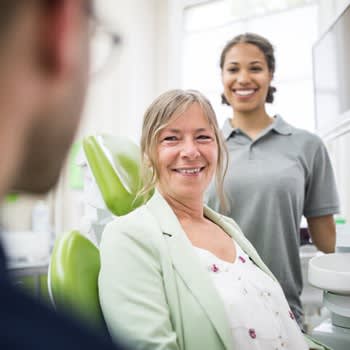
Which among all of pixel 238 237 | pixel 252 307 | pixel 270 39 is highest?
pixel 270 39

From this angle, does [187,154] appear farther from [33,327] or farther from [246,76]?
[33,327]

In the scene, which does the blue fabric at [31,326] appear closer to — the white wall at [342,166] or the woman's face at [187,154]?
the woman's face at [187,154]

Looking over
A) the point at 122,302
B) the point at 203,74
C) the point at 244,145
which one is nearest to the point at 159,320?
the point at 122,302

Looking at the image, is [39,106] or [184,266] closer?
[39,106]

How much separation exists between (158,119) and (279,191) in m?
0.48

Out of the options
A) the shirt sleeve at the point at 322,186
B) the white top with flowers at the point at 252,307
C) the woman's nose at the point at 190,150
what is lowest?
the white top with flowers at the point at 252,307

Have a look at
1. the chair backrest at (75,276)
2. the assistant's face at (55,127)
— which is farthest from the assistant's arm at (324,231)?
the assistant's face at (55,127)

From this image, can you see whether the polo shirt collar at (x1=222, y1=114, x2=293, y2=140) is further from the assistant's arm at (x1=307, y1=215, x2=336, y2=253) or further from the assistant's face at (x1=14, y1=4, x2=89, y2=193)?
the assistant's face at (x1=14, y1=4, x2=89, y2=193)

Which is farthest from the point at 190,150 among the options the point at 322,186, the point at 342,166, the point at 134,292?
the point at 342,166

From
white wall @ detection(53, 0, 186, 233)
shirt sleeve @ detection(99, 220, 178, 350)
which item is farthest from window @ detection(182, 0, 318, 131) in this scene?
shirt sleeve @ detection(99, 220, 178, 350)

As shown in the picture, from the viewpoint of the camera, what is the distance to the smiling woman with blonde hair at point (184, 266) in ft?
2.79

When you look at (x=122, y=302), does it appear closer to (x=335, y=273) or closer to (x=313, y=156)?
(x=335, y=273)

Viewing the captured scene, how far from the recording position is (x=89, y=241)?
105cm

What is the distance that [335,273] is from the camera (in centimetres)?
109
